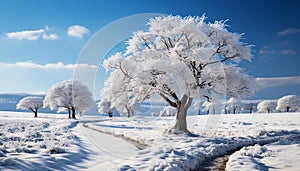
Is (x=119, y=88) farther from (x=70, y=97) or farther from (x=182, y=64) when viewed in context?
(x=70, y=97)

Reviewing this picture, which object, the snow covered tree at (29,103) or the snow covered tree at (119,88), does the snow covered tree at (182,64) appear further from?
the snow covered tree at (29,103)

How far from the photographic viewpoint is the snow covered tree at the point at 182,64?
2030cm

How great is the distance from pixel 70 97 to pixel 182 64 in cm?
4971

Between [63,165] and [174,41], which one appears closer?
[63,165]

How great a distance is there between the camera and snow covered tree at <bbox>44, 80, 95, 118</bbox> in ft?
210

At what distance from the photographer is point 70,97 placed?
211 feet

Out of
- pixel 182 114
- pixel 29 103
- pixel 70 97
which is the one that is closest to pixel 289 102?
pixel 70 97

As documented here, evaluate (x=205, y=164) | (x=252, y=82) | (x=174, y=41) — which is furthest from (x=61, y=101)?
(x=205, y=164)

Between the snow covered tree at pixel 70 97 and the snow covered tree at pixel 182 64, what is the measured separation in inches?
1708

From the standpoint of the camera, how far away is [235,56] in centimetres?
2203

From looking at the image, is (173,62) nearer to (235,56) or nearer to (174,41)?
(174,41)

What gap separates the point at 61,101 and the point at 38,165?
56.0m

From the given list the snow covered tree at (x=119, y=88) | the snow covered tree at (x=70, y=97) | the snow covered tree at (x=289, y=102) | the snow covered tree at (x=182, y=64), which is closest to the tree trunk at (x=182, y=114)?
the snow covered tree at (x=182, y=64)

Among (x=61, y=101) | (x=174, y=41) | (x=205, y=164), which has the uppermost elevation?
(x=174, y=41)
